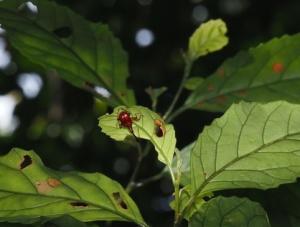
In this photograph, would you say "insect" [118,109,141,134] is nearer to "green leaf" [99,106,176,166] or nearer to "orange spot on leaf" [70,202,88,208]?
"green leaf" [99,106,176,166]

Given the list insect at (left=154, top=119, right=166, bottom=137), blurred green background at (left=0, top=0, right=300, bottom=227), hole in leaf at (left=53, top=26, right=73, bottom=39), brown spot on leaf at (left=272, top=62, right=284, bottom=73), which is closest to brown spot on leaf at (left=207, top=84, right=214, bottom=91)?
brown spot on leaf at (left=272, top=62, right=284, bottom=73)

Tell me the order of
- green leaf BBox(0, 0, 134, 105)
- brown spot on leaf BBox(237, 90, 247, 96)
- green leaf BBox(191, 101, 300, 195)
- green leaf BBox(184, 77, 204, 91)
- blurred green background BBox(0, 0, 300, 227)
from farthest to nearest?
blurred green background BBox(0, 0, 300, 227)
green leaf BBox(184, 77, 204, 91)
brown spot on leaf BBox(237, 90, 247, 96)
green leaf BBox(0, 0, 134, 105)
green leaf BBox(191, 101, 300, 195)

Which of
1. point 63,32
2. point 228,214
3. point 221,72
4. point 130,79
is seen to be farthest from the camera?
point 130,79

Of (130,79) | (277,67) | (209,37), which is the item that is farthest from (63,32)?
(130,79)

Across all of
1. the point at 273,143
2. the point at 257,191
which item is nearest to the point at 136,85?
the point at 257,191

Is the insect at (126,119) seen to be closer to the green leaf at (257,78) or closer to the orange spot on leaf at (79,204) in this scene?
the orange spot on leaf at (79,204)

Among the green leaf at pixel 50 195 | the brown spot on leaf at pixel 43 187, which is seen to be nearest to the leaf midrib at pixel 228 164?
the green leaf at pixel 50 195

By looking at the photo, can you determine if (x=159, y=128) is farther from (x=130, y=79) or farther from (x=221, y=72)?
(x=130, y=79)
